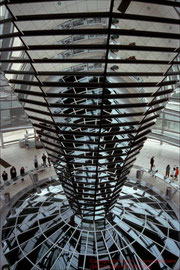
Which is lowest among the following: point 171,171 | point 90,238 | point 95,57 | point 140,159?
point 90,238

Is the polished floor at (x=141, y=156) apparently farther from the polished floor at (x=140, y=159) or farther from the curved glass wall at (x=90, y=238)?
the curved glass wall at (x=90, y=238)

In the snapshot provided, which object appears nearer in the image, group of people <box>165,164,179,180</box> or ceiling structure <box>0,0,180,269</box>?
ceiling structure <box>0,0,180,269</box>

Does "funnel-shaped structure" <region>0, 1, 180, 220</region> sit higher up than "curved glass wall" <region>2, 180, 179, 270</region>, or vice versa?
"funnel-shaped structure" <region>0, 1, 180, 220</region>

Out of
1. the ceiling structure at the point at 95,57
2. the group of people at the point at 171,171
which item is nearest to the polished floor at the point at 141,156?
the group of people at the point at 171,171

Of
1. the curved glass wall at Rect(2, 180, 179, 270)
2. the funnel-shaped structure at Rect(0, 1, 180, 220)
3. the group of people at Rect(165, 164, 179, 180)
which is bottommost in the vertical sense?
the curved glass wall at Rect(2, 180, 179, 270)

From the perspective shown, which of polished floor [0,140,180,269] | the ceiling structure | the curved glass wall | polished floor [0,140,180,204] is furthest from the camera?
polished floor [0,140,180,204]

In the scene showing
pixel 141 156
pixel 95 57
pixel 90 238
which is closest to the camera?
pixel 95 57

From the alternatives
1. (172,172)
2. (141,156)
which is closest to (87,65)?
(172,172)

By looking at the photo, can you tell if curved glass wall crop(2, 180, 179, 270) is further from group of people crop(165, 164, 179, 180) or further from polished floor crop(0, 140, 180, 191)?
polished floor crop(0, 140, 180, 191)

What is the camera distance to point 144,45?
6598 millimetres

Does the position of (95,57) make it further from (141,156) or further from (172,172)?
(141,156)

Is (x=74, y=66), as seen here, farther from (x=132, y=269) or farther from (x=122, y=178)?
(x=132, y=269)

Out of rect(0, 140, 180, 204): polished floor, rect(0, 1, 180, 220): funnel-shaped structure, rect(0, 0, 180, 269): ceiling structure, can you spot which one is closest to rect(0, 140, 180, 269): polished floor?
rect(0, 140, 180, 204): polished floor

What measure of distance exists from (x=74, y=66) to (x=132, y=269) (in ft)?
29.1
